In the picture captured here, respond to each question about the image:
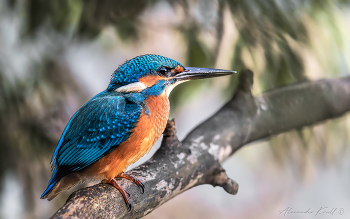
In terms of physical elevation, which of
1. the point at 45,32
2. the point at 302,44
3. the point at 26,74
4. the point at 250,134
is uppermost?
the point at 45,32

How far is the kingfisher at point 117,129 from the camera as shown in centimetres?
99

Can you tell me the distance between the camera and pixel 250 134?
57.9 inches

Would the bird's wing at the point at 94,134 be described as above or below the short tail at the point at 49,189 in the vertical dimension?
above

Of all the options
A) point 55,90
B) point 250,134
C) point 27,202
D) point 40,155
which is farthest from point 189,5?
point 27,202

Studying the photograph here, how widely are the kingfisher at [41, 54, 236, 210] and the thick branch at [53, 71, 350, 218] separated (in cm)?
6

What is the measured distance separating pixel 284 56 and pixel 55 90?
3.46 feet

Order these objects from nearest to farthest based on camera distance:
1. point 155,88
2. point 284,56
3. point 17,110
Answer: point 155,88, point 284,56, point 17,110

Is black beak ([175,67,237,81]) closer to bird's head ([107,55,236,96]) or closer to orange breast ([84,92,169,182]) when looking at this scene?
bird's head ([107,55,236,96])

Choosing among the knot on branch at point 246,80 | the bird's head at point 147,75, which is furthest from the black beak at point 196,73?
the knot on branch at point 246,80

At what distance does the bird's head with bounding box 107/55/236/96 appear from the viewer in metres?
1.06

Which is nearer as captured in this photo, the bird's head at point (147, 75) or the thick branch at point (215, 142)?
the thick branch at point (215, 142)

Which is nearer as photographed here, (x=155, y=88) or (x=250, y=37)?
(x=155, y=88)

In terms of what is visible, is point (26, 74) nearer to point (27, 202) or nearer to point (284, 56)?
point (27, 202)

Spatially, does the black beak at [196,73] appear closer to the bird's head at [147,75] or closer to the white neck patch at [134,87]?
the bird's head at [147,75]
